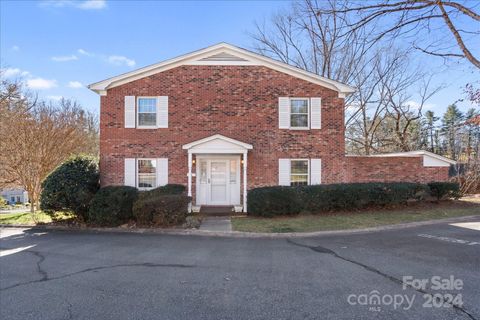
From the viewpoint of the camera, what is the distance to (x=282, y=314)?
384cm

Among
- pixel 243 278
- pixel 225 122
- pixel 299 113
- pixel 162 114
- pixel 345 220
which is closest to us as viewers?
pixel 243 278

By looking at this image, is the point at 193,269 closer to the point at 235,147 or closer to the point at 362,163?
the point at 235,147

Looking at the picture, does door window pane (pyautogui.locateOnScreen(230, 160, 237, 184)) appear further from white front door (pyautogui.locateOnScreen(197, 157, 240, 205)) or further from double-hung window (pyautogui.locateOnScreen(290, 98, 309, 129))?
double-hung window (pyautogui.locateOnScreen(290, 98, 309, 129))

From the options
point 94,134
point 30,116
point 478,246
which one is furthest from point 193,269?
point 94,134

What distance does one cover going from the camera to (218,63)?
546 inches

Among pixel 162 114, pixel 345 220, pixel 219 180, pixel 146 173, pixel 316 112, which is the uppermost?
pixel 316 112

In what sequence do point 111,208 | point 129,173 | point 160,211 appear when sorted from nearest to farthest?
point 160,211
point 111,208
point 129,173

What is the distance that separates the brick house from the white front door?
1.8 inches

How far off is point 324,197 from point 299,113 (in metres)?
4.21

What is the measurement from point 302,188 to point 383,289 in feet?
24.6

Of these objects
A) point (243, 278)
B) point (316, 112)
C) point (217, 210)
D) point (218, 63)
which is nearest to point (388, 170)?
point (316, 112)

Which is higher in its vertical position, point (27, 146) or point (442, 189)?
point (27, 146)

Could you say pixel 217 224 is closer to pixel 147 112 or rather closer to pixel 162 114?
pixel 162 114

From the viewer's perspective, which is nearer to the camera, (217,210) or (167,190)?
(167,190)
